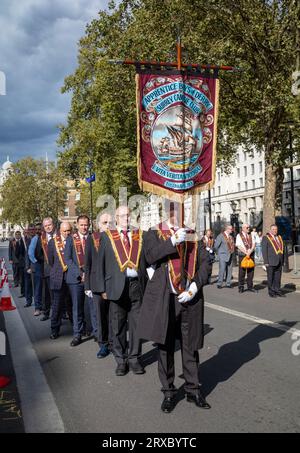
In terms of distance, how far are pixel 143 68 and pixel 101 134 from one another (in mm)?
27969

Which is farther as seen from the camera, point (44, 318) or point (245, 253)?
point (245, 253)

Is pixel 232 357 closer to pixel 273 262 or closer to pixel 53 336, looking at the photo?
pixel 53 336

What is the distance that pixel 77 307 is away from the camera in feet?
24.9

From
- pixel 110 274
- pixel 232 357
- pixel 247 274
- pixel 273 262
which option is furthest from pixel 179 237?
pixel 247 274

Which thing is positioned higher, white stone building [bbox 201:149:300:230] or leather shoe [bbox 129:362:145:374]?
white stone building [bbox 201:149:300:230]

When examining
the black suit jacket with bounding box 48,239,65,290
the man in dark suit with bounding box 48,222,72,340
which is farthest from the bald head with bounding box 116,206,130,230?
the black suit jacket with bounding box 48,239,65,290

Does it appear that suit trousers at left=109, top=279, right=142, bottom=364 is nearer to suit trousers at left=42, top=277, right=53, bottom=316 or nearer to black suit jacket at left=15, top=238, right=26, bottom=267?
suit trousers at left=42, top=277, right=53, bottom=316

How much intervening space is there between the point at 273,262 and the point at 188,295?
333 inches

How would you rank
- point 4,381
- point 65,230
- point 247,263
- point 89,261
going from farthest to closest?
point 247,263 → point 65,230 → point 89,261 → point 4,381

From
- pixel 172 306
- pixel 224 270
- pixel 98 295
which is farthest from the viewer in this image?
pixel 224 270

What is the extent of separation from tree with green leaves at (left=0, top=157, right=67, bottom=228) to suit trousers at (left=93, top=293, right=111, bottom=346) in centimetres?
5892

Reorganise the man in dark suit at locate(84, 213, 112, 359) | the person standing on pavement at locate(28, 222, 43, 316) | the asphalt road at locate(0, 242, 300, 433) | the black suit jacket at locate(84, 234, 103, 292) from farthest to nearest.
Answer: the person standing on pavement at locate(28, 222, 43, 316), the black suit jacket at locate(84, 234, 103, 292), the man in dark suit at locate(84, 213, 112, 359), the asphalt road at locate(0, 242, 300, 433)

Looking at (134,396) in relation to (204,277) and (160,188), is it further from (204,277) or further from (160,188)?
(160,188)

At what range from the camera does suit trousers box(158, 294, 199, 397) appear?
4.61 meters
